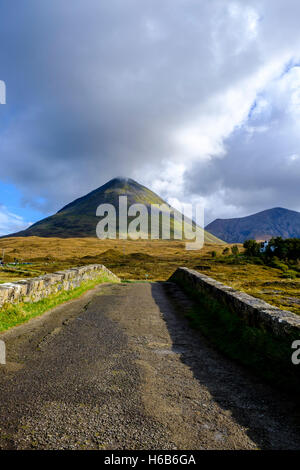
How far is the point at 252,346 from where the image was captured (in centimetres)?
516

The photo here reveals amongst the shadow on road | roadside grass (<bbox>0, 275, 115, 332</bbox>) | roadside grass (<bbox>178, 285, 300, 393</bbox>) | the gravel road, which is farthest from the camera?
roadside grass (<bbox>0, 275, 115, 332</bbox>)

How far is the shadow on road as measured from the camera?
9.30ft

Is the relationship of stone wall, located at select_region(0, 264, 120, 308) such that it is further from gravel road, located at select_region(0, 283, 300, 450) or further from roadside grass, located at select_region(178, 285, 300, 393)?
roadside grass, located at select_region(178, 285, 300, 393)

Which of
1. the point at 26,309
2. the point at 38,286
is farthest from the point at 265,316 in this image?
the point at 38,286

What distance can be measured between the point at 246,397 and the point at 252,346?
1.63m

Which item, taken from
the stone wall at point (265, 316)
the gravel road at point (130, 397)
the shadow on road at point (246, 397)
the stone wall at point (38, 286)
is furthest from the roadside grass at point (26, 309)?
the stone wall at point (265, 316)

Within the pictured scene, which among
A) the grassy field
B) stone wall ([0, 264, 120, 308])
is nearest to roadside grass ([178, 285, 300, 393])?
the grassy field

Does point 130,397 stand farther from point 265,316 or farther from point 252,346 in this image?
point 265,316

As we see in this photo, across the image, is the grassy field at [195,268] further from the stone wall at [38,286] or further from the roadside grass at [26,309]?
the roadside grass at [26,309]

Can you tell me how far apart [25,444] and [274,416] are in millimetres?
2800

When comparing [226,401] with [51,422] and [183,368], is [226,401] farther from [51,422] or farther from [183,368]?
Result: [51,422]

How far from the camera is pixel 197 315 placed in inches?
343

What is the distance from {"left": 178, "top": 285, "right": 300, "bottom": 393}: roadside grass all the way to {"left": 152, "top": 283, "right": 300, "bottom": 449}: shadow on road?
19 cm

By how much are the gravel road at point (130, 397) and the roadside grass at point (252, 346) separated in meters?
0.25
